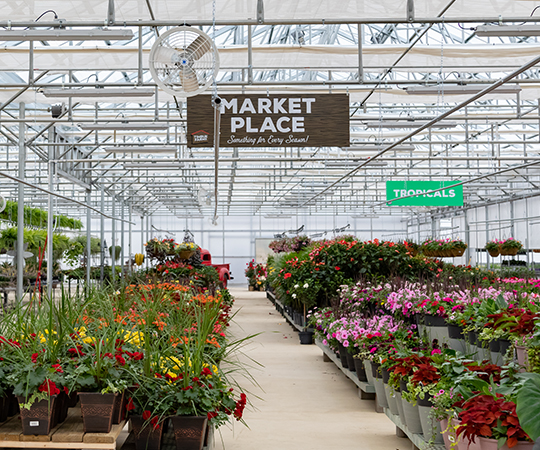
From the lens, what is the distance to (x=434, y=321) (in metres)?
5.10

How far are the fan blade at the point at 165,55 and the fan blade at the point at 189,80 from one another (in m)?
0.10

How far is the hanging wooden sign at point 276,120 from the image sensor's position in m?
5.05

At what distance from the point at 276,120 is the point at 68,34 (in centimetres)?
189

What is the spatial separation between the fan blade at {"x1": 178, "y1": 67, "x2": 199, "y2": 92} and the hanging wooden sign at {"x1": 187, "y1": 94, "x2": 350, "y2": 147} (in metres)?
1.36

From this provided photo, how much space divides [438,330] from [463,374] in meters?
2.09

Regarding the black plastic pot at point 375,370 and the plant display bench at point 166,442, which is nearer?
the plant display bench at point 166,442

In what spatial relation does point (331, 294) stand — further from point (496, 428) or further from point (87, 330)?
point (496, 428)

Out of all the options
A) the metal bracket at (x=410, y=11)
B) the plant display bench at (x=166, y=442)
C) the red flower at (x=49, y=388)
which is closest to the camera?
the red flower at (x=49, y=388)

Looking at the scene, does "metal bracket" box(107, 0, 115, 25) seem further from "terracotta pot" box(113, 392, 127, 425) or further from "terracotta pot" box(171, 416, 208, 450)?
"terracotta pot" box(171, 416, 208, 450)

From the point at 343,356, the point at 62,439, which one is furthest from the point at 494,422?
the point at 343,356

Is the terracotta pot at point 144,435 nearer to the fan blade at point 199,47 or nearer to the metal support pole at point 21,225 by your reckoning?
the fan blade at point 199,47

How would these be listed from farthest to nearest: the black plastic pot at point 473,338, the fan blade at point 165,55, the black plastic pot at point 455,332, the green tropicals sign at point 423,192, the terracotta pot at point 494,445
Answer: the green tropicals sign at point 423,192, the black plastic pot at point 455,332, the black plastic pot at point 473,338, the fan blade at point 165,55, the terracotta pot at point 494,445

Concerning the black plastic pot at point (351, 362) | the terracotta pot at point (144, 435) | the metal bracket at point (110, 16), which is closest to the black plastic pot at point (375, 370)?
the black plastic pot at point (351, 362)

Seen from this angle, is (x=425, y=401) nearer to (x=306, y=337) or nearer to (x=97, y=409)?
(x=97, y=409)
